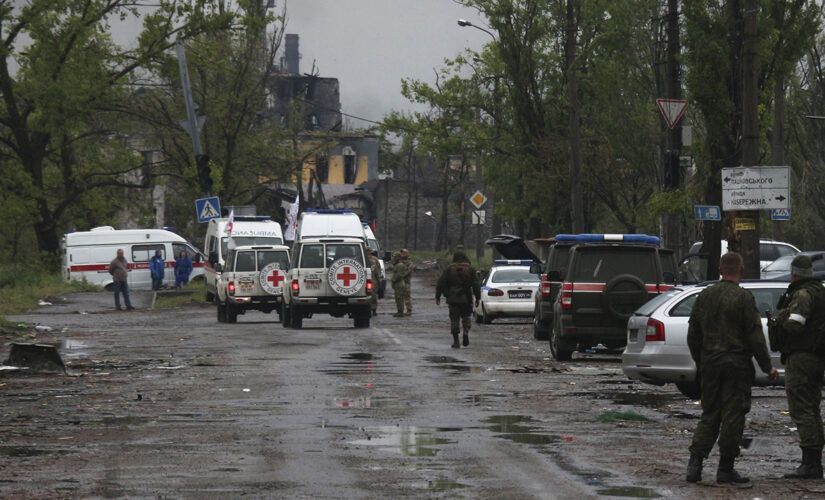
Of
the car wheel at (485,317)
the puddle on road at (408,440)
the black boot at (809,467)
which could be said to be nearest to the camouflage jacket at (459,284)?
the car wheel at (485,317)

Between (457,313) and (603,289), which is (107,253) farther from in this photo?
(603,289)

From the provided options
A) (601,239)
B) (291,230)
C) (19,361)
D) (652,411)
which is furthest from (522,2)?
(652,411)

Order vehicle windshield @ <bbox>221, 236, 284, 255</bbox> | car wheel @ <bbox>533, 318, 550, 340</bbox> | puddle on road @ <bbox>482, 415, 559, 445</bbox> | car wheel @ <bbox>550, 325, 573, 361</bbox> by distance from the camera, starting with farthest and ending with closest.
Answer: vehicle windshield @ <bbox>221, 236, 284, 255</bbox> → car wheel @ <bbox>533, 318, 550, 340</bbox> → car wheel @ <bbox>550, 325, 573, 361</bbox> → puddle on road @ <bbox>482, 415, 559, 445</bbox>

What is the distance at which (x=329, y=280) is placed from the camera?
106 ft

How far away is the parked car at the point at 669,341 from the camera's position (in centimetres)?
1628

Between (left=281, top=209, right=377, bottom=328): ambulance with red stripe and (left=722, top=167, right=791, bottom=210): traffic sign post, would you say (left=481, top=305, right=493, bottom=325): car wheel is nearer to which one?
(left=281, top=209, right=377, bottom=328): ambulance with red stripe

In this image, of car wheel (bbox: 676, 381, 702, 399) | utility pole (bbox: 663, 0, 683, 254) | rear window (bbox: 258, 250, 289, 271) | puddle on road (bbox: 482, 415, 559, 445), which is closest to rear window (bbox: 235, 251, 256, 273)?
rear window (bbox: 258, 250, 289, 271)

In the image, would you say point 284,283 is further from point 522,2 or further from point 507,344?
point 522,2

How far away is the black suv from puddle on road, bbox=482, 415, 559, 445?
810cm

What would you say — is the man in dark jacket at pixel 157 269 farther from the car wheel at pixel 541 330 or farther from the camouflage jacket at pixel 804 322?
the camouflage jacket at pixel 804 322

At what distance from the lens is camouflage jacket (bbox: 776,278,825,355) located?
35.0 ft

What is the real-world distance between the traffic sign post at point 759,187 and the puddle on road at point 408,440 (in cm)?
975

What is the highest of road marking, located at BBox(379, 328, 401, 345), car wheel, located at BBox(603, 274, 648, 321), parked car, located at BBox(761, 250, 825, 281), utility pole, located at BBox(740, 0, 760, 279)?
utility pole, located at BBox(740, 0, 760, 279)

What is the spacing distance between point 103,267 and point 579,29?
21452 millimetres
